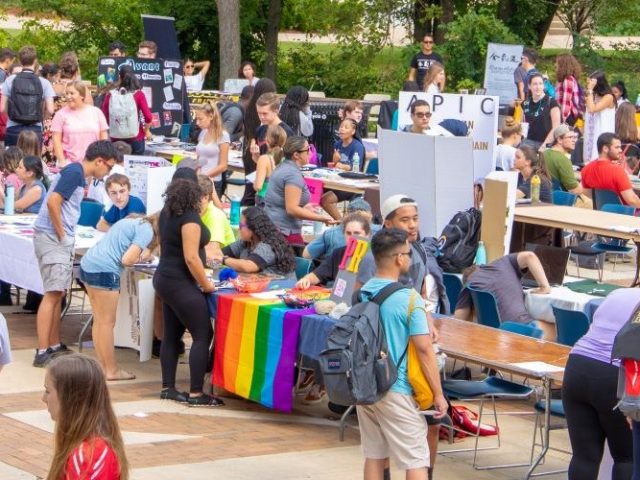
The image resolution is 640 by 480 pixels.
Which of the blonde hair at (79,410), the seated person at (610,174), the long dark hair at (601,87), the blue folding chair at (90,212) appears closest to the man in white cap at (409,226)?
the blonde hair at (79,410)

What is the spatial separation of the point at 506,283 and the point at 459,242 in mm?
1262

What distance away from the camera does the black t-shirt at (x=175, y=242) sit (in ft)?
31.5

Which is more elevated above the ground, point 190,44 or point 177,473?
point 190,44

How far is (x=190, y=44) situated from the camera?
108ft

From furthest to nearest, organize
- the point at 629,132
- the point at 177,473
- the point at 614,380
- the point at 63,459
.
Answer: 1. the point at 629,132
2. the point at 177,473
3. the point at 614,380
4. the point at 63,459

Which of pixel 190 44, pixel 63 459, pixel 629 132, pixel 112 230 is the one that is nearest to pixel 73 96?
pixel 112 230

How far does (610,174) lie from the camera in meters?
14.8

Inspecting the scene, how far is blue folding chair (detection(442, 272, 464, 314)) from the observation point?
11.1 m

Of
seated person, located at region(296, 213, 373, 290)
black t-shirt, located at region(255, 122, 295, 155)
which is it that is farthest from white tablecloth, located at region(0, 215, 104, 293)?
black t-shirt, located at region(255, 122, 295, 155)

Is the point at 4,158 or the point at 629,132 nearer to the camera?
the point at 4,158

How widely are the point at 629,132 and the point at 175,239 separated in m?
10.3

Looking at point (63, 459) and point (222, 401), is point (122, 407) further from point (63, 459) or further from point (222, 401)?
point (63, 459)

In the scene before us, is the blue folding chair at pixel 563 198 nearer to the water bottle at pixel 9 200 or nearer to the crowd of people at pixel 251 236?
the crowd of people at pixel 251 236

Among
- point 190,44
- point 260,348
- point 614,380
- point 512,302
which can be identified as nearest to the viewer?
point 614,380
